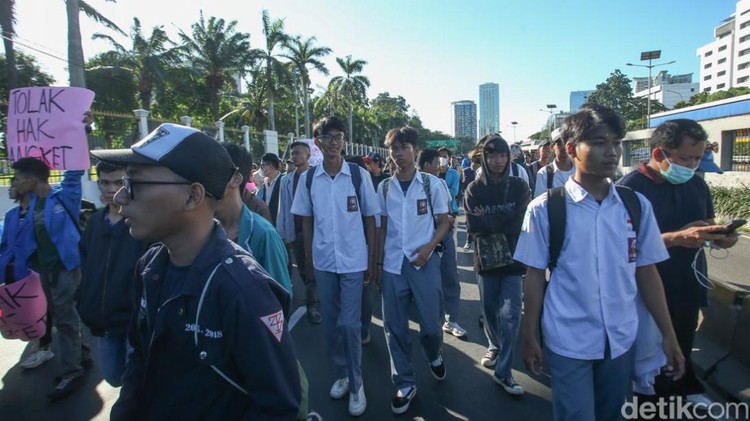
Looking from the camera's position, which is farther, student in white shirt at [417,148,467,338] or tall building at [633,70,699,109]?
tall building at [633,70,699,109]

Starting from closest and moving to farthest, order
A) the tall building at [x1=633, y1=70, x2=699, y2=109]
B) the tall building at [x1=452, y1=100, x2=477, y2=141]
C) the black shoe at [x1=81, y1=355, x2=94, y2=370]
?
the black shoe at [x1=81, y1=355, x2=94, y2=370], the tall building at [x1=633, y1=70, x2=699, y2=109], the tall building at [x1=452, y1=100, x2=477, y2=141]

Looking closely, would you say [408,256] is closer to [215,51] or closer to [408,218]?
[408,218]

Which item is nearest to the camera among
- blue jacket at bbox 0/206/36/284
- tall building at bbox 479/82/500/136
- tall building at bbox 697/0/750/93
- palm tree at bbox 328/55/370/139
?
blue jacket at bbox 0/206/36/284

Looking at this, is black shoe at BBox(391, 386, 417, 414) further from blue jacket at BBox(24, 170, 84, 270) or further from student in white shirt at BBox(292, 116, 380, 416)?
blue jacket at BBox(24, 170, 84, 270)

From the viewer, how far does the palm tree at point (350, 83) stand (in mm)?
47156

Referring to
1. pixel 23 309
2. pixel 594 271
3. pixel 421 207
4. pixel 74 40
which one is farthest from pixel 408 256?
pixel 74 40

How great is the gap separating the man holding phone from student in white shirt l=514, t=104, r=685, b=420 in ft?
2.14

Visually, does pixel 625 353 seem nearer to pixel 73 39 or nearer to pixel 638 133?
pixel 73 39

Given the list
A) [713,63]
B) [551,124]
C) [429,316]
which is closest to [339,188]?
[429,316]

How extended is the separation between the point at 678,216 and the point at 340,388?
268 centimetres

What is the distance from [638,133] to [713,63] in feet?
328

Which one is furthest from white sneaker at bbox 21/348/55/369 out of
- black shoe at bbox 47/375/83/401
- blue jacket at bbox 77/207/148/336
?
blue jacket at bbox 77/207/148/336

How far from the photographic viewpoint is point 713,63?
323 ft

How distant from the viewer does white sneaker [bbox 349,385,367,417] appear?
3260 mm
